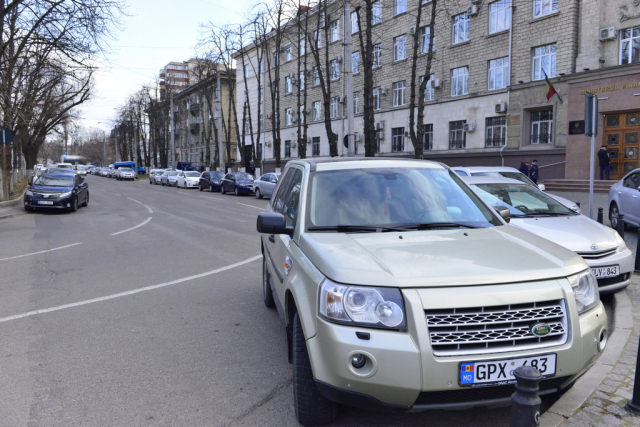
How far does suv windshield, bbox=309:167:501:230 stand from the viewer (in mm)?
4078

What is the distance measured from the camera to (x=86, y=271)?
8570mm

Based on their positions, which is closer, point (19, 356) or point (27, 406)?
point (27, 406)

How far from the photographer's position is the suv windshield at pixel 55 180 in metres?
20.3

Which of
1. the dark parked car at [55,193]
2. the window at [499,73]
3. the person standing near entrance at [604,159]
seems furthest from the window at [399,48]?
the dark parked car at [55,193]

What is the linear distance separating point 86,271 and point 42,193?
12621 mm

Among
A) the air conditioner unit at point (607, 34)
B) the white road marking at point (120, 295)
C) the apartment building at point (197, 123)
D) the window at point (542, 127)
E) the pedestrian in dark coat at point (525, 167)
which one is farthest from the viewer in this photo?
the apartment building at point (197, 123)

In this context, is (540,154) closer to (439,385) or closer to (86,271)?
(86,271)

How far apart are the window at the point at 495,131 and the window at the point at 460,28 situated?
4.98 meters

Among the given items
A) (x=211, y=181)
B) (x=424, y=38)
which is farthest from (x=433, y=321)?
(x=211, y=181)

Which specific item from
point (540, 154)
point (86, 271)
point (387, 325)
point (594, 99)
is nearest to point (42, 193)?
point (86, 271)

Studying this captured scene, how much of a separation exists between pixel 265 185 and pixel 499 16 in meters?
15.2

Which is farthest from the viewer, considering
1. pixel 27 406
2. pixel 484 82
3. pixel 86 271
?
pixel 484 82

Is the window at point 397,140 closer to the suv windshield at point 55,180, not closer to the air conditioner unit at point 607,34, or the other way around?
the air conditioner unit at point 607,34

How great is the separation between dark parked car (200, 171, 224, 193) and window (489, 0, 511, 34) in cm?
1978
